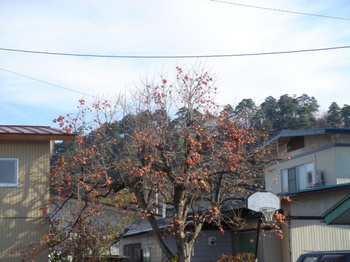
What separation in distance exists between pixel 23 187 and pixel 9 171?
683mm

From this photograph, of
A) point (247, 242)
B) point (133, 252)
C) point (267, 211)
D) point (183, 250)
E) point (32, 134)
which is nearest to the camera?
point (267, 211)

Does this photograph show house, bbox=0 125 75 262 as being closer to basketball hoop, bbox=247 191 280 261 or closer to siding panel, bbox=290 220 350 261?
basketball hoop, bbox=247 191 280 261

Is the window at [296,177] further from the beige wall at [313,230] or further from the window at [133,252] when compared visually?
the window at [133,252]

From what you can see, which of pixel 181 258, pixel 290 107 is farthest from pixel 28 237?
pixel 290 107

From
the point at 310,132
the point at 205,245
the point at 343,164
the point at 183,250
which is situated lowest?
the point at 205,245

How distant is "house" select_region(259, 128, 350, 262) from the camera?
697 inches

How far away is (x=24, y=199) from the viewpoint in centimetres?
1714

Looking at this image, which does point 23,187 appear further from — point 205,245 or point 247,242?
point 247,242

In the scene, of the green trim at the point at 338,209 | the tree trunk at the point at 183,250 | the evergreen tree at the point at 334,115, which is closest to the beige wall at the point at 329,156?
the tree trunk at the point at 183,250

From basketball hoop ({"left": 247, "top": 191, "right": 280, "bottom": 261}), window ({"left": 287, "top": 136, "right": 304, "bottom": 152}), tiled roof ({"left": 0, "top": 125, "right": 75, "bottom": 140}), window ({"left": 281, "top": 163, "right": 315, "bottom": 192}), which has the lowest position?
basketball hoop ({"left": 247, "top": 191, "right": 280, "bottom": 261})

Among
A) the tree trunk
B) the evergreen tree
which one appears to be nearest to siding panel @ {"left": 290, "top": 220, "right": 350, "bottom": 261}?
the tree trunk

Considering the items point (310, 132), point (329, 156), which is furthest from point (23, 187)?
point (329, 156)

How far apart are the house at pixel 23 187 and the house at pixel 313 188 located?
7245mm

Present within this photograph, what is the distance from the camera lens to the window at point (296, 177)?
82.3 ft
